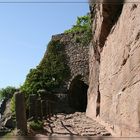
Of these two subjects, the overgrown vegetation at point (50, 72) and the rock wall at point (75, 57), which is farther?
the rock wall at point (75, 57)

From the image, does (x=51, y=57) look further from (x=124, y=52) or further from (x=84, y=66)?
(x=124, y=52)

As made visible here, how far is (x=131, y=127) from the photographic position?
24.6 ft

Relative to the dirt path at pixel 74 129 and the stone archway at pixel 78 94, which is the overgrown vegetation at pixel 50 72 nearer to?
the stone archway at pixel 78 94

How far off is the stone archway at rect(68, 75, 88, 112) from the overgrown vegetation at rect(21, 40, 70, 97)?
3.02 ft

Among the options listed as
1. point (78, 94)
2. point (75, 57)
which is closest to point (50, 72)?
point (75, 57)

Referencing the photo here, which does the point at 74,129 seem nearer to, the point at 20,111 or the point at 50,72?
the point at 20,111

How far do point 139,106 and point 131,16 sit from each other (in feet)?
9.04

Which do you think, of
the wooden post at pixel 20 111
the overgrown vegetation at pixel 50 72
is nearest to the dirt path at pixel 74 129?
the wooden post at pixel 20 111

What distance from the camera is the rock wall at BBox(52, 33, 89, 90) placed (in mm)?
28750

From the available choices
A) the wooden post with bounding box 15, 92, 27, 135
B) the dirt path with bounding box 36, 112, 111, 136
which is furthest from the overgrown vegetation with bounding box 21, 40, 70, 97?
the wooden post with bounding box 15, 92, 27, 135

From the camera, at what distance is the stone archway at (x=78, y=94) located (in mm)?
28845

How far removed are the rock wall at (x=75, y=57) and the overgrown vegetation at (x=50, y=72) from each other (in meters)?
0.39

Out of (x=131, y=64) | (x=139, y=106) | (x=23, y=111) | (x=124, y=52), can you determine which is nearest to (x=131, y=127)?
(x=139, y=106)

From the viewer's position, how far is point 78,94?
30.3m
